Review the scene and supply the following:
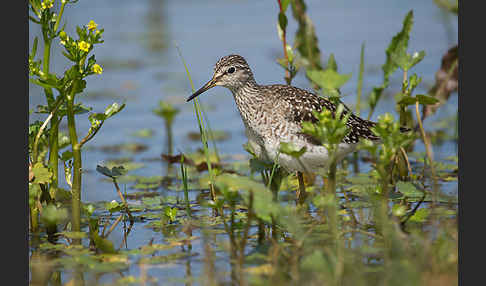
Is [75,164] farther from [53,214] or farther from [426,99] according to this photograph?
[426,99]

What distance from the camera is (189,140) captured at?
1091 centimetres

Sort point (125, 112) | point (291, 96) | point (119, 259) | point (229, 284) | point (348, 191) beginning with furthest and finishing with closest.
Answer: point (125, 112) < point (348, 191) < point (291, 96) < point (119, 259) < point (229, 284)

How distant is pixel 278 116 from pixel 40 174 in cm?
255

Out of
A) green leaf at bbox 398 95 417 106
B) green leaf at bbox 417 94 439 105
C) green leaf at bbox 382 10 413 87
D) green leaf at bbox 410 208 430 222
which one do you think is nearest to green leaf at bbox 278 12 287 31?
green leaf at bbox 382 10 413 87

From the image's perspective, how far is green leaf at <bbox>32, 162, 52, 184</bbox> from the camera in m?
6.34

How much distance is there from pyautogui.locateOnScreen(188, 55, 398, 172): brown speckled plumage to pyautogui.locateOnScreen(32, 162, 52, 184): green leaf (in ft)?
6.25

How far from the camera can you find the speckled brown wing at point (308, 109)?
739 centimetres

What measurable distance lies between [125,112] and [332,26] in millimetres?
5776

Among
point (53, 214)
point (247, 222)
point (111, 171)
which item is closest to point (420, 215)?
point (247, 222)

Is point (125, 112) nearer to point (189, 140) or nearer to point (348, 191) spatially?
point (189, 140)

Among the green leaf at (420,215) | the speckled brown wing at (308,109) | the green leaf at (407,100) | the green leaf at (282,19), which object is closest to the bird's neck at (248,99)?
the speckled brown wing at (308,109)

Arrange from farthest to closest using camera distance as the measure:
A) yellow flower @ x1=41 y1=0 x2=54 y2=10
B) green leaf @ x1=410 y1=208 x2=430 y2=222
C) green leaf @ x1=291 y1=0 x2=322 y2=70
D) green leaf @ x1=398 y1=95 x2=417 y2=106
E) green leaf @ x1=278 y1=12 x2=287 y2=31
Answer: green leaf @ x1=291 y1=0 x2=322 y2=70
green leaf @ x1=278 y1=12 x2=287 y2=31
green leaf @ x1=398 y1=95 x2=417 y2=106
green leaf @ x1=410 y1=208 x2=430 y2=222
yellow flower @ x1=41 y1=0 x2=54 y2=10

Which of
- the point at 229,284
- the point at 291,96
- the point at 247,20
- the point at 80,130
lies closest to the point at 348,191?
the point at 291,96

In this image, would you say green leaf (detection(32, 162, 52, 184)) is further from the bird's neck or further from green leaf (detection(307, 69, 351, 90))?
green leaf (detection(307, 69, 351, 90))
